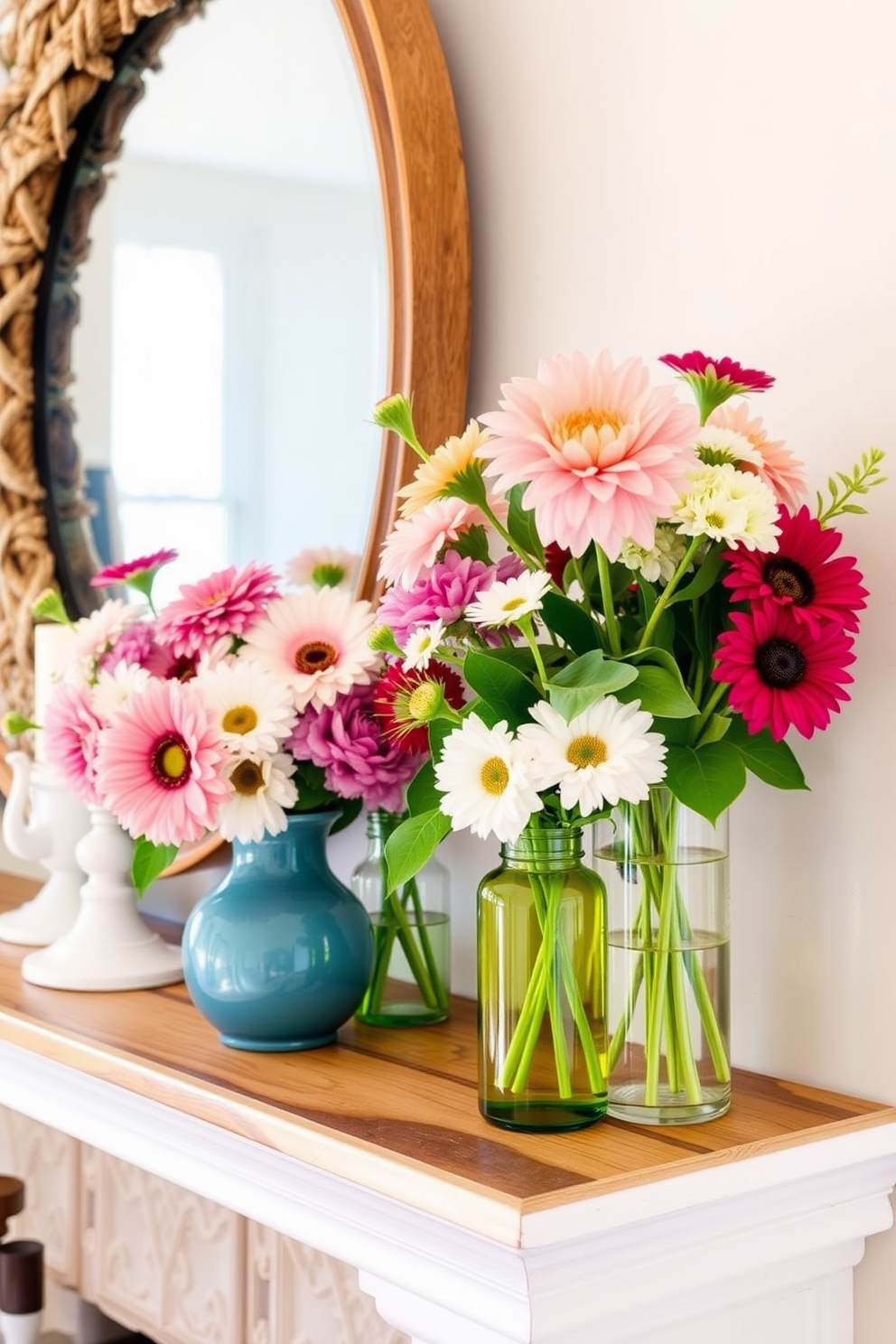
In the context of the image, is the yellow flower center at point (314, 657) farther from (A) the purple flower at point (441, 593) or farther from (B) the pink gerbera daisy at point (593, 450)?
(B) the pink gerbera daisy at point (593, 450)

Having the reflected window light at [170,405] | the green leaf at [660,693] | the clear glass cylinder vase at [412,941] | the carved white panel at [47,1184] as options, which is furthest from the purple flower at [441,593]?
the carved white panel at [47,1184]

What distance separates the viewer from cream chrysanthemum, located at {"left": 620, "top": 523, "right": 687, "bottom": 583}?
66 cm

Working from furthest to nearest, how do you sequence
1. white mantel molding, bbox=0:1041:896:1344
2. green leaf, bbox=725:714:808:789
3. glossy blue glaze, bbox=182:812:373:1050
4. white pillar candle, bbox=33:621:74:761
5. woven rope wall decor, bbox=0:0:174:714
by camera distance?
woven rope wall decor, bbox=0:0:174:714 → white pillar candle, bbox=33:621:74:761 → glossy blue glaze, bbox=182:812:373:1050 → green leaf, bbox=725:714:808:789 → white mantel molding, bbox=0:1041:896:1344

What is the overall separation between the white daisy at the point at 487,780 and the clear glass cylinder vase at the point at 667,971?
0.27ft

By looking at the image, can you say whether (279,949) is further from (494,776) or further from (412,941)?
(494,776)

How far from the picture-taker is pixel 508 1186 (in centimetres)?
60

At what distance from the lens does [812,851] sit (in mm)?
771

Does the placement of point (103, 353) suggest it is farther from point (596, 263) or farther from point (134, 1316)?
point (134, 1316)

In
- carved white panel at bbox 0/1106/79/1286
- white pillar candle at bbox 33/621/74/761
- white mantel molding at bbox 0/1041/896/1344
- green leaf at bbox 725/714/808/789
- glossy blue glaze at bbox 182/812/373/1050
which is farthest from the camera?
carved white panel at bbox 0/1106/79/1286

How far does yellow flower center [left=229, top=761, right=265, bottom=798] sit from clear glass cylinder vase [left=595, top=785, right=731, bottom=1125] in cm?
21

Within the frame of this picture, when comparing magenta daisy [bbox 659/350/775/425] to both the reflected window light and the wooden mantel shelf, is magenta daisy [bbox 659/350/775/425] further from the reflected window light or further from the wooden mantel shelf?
the reflected window light

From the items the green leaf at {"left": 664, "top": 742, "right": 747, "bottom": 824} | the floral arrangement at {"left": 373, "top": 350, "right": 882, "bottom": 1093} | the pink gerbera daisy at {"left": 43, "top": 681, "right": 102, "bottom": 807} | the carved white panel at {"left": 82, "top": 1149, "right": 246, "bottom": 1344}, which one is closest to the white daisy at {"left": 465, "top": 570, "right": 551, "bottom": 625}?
the floral arrangement at {"left": 373, "top": 350, "right": 882, "bottom": 1093}

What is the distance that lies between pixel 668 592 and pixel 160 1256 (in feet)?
2.80

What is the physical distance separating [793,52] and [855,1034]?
1.71 ft
